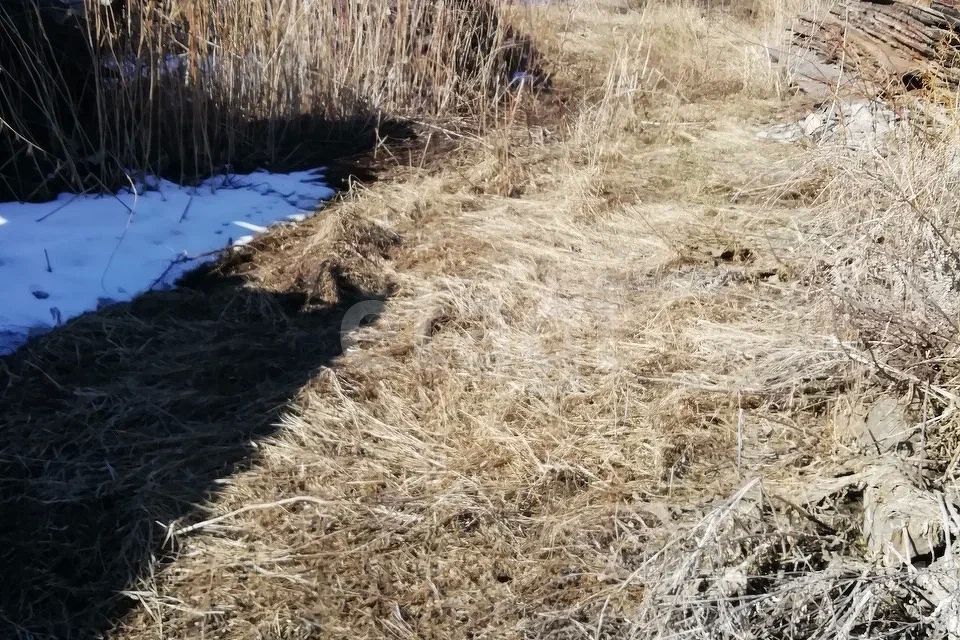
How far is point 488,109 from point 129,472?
386 cm

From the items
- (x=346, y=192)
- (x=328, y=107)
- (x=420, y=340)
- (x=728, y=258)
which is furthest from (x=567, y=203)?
(x=328, y=107)

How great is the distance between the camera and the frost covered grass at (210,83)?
3.92 meters

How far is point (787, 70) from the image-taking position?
20.2ft

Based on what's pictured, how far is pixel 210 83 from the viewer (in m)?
4.39

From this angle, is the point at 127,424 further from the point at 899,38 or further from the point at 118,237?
the point at 899,38

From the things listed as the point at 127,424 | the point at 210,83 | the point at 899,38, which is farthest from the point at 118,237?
the point at 899,38

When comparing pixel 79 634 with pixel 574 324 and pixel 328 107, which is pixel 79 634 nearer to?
pixel 574 324

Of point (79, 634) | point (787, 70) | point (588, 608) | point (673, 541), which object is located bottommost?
point (79, 634)

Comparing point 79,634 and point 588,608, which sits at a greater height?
point 588,608

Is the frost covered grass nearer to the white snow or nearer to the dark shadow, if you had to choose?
the white snow

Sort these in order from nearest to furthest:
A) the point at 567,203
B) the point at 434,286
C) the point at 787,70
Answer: the point at 434,286 → the point at 567,203 → the point at 787,70

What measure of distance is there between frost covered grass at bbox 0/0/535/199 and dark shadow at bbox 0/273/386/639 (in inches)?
46.0

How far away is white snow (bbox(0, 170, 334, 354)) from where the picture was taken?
125 inches

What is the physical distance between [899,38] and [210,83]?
371 centimetres
